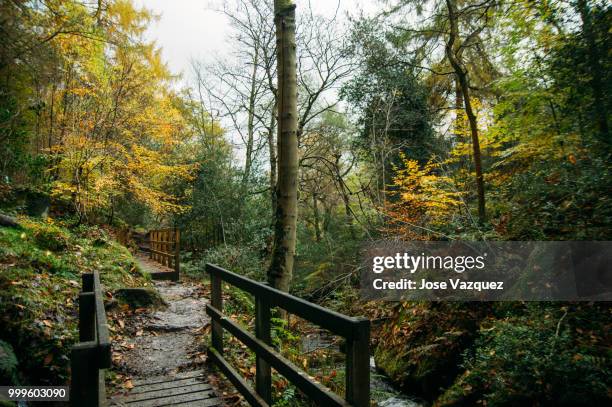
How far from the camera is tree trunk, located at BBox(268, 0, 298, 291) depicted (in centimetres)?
558

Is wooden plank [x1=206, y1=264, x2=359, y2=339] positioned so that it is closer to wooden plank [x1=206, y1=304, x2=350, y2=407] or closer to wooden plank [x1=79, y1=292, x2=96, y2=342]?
wooden plank [x1=206, y1=304, x2=350, y2=407]

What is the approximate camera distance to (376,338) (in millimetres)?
9547

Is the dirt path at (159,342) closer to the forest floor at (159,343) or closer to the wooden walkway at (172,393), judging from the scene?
the forest floor at (159,343)

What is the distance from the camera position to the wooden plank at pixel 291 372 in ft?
7.77

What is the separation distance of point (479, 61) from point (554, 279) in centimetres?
1217

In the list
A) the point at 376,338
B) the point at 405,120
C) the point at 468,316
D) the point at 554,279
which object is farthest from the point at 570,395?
the point at 405,120

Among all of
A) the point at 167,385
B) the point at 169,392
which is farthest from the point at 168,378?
the point at 169,392

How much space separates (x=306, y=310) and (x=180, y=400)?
2.12 meters

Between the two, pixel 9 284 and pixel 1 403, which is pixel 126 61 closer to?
pixel 9 284

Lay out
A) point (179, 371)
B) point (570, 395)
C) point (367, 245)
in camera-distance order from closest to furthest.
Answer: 1. point (570, 395)
2. point (179, 371)
3. point (367, 245)

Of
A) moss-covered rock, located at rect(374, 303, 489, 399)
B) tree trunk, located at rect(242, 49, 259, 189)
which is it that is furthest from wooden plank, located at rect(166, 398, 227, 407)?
tree trunk, located at rect(242, 49, 259, 189)

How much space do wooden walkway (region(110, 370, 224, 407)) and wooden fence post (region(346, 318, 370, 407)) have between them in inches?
87.5

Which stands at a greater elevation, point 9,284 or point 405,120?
point 405,120

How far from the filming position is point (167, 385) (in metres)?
4.25
